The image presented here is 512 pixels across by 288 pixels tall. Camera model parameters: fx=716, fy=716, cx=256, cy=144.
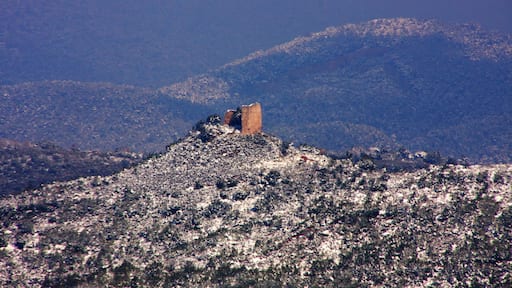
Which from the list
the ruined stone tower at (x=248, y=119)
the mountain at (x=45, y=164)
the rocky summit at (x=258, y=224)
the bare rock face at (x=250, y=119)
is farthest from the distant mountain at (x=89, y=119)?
the rocky summit at (x=258, y=224)

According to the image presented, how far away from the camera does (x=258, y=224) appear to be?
51.4 m

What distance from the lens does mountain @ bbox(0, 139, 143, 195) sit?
97.0m

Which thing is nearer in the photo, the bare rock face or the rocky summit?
the rocky summit

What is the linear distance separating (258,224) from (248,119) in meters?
15.9

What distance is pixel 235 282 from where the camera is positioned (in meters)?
43.0

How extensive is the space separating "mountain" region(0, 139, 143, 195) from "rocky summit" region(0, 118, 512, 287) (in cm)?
3696

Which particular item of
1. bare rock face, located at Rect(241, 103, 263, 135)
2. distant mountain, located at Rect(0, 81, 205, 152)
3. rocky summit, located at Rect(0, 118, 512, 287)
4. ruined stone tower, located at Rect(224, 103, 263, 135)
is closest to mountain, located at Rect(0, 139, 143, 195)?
ruined stone tower, located at Rect(224, 103, 263, 135)

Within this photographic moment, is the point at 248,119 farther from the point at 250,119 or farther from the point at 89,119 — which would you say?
the point at 89,119

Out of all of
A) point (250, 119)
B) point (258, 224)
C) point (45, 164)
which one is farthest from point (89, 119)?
point (258, 224)

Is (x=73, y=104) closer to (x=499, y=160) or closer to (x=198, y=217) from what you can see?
(x=499, y=160)

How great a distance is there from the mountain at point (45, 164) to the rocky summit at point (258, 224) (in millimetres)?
36958

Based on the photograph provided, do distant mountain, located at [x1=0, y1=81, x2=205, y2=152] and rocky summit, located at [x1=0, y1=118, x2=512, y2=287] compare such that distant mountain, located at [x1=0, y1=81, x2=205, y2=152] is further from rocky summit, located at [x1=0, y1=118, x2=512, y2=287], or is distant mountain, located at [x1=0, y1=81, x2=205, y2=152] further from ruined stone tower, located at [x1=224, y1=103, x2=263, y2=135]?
rocky summit, located at [x1=0, y1=118, x2=512, y2=287]

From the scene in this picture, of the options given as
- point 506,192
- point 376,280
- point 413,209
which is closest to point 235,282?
point 376,280

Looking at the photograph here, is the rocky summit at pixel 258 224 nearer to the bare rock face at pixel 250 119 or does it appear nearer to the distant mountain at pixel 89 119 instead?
the bare rock face at pixel 250 119
